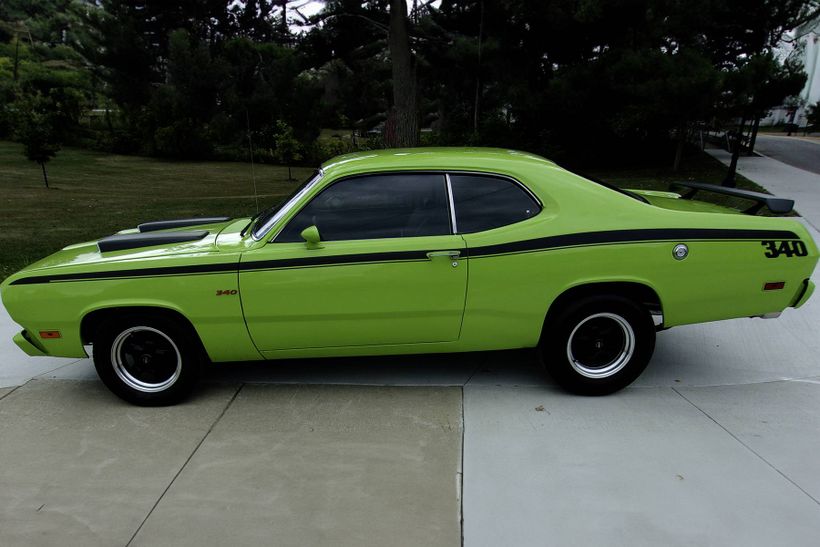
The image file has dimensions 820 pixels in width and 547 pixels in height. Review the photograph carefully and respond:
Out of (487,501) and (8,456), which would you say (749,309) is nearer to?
(487,501)

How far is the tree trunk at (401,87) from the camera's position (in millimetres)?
12961

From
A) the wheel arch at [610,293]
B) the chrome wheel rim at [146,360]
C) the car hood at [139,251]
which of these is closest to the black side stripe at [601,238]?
the wheel arch at [610,293]

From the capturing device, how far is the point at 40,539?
2631 millimetres

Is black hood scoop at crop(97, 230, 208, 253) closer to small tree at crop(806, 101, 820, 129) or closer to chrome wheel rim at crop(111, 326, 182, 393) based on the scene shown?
chrome wheel rim at crop(111, 326, 182, 393)

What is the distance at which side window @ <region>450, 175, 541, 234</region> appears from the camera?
3.56 metres

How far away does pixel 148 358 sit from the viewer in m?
3.73

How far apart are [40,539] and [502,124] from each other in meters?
18.4

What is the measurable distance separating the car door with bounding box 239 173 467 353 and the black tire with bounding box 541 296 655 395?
25.5 inches

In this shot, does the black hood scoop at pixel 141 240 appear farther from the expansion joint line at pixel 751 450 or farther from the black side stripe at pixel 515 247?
the expansion joint line at pixel 751 450

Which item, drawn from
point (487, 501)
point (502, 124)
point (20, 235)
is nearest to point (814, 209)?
point (487, 501)

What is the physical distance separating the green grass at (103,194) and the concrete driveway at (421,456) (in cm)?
455

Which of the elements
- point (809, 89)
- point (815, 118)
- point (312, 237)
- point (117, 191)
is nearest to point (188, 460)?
point (312, 237)

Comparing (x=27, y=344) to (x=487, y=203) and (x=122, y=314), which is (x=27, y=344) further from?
(x=487, y=203)

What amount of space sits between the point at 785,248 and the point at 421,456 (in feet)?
8.29
